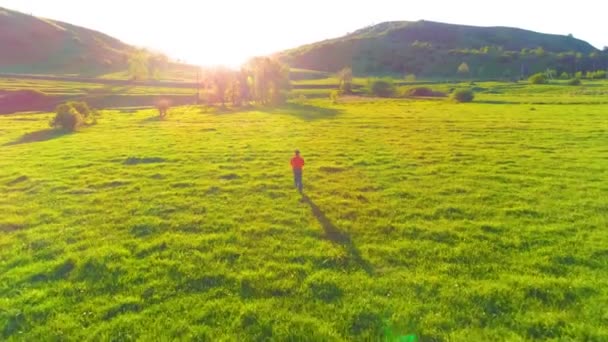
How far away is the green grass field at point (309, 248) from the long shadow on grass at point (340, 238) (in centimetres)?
8

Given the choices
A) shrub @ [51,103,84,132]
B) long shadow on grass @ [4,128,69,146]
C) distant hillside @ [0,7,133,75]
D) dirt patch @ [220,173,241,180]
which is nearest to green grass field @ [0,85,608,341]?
dirt patch @ [220,173,241,180]

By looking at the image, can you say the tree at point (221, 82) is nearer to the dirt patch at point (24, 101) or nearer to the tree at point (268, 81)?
the tree at point (268, 81)

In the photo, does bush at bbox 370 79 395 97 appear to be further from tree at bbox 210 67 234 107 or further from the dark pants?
the dark pants

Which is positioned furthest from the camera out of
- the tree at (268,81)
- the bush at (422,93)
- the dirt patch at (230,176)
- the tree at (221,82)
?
the bush at (422,93)

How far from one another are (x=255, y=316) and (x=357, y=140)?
26.3 meters

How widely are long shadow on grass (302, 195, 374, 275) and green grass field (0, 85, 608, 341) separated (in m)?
0.08

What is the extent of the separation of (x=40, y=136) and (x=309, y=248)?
40372mm

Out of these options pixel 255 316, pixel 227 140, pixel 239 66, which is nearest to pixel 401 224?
pixel 255 316

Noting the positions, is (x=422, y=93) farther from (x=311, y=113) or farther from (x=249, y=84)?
(x=311, y=113)

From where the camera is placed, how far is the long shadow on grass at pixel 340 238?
440 inches

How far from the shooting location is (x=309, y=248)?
1228 centimetres

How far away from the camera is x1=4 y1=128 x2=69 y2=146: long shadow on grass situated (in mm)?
36953

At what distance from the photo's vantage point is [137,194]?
18438 millimetres

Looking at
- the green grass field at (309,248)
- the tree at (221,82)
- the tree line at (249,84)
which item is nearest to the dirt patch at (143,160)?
the green grass field at (309,248)
